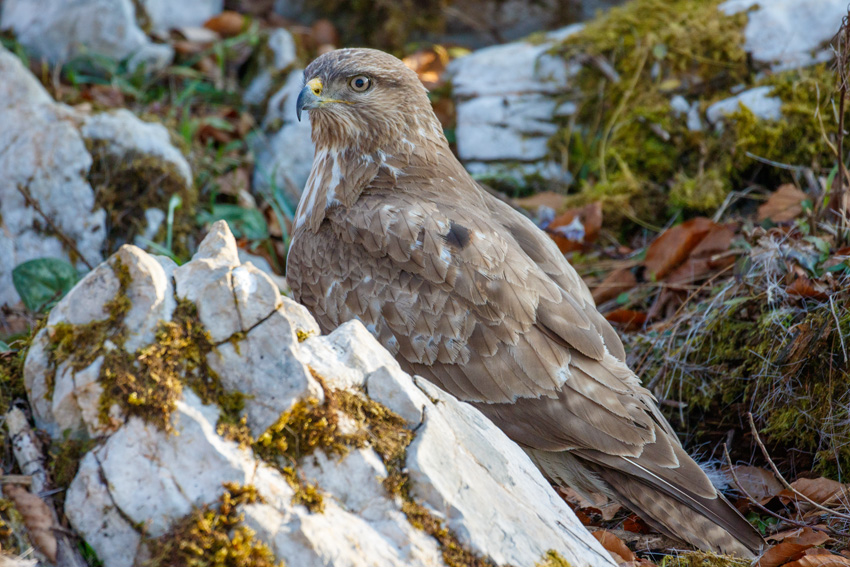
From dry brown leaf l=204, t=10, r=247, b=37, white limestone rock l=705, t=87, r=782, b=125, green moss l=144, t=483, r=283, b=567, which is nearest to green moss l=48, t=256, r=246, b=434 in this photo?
green moss l=144, t=483, r=283, b=567

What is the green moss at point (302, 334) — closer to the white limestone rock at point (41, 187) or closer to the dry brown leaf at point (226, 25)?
the white limestone rock at point (41, 187)

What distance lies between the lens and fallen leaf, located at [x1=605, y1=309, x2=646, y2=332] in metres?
4.23

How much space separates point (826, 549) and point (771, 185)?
2972 millimetres

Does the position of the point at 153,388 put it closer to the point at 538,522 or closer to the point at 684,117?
the point at 538,522

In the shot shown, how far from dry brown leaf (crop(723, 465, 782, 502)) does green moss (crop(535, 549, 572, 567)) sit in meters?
1.54

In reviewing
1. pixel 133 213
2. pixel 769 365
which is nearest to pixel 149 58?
pixel 133 213

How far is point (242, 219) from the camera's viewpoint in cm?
529

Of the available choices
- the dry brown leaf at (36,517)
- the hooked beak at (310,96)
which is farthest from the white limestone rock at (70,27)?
the dry brown leaf at (36,517)

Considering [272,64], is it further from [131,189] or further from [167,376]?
[167,376]

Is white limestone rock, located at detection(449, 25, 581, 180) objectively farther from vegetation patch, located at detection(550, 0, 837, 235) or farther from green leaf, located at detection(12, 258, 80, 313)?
green leaf, located at detection(12, 258, 80, 313)

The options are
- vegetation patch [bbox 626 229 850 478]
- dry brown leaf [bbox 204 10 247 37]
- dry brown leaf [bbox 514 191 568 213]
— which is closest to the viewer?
vegetation patch [bbox 626 229 850 478]

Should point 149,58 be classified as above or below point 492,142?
above

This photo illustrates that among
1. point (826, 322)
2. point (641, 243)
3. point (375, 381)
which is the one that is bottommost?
point (641, 243)

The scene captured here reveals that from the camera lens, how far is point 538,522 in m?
2.19
